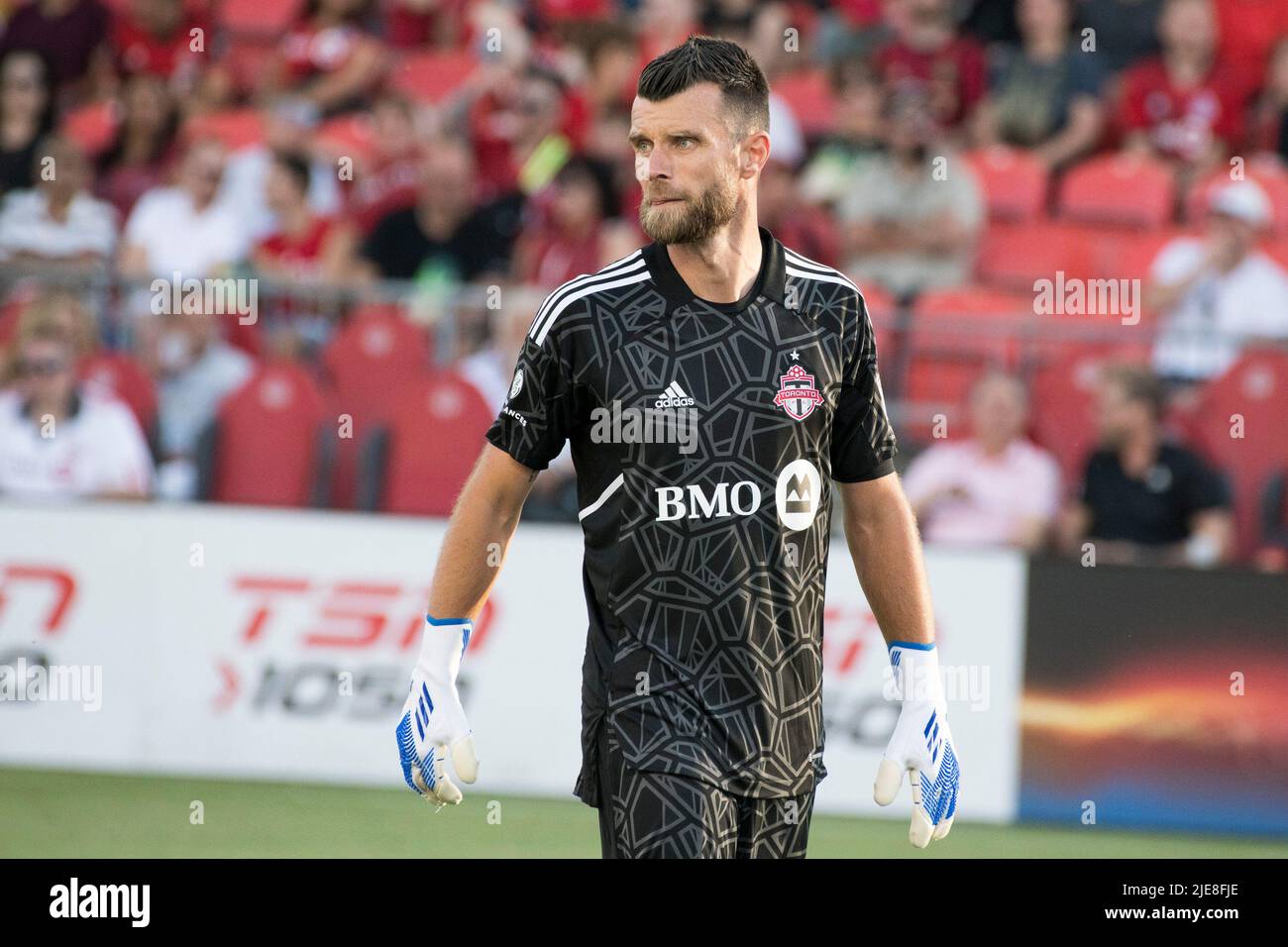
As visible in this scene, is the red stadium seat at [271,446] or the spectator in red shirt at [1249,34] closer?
the red stadium seat at [271,446]

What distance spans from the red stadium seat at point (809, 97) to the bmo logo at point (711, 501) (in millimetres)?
9017

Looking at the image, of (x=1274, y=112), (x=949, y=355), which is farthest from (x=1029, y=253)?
(x=949, y=355)

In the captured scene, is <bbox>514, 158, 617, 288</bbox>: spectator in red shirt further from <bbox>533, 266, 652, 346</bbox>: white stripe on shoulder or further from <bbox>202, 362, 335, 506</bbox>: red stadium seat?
<bbox>533, 266, 652, 346</bbox>: white stripe on shoulder

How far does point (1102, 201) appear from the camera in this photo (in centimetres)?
1255

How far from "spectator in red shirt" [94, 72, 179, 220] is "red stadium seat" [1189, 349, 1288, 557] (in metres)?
7.40

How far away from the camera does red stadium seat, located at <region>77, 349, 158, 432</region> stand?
10.5m

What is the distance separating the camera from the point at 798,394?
14.7 ft

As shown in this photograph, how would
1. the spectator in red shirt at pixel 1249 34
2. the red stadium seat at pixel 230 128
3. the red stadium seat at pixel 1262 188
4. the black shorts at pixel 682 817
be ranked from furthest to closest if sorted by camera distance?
the red stadium seat at pixel 230 128 < the spectator in red shirt at pixel 1249 34 < the red stadium seat at pixel 1262 188 < the black shorts at pixel 682 817

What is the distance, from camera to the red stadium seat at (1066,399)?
34.0 ft

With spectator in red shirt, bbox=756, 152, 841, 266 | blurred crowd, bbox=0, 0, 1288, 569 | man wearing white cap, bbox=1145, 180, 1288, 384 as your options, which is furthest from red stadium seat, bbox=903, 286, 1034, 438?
spectator in red shirt, bbox=756, 152, 841, 266

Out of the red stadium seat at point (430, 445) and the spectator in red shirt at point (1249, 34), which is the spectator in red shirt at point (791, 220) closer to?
the red stadium seat at point (430, 445)

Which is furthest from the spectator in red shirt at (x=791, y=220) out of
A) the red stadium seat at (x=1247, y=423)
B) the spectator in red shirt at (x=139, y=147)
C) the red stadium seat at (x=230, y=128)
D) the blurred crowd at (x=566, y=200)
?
the spectator in red shirt at (x=139, y=147)

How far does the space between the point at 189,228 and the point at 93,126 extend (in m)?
2.54

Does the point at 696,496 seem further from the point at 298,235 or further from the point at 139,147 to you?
the point at 139,147
